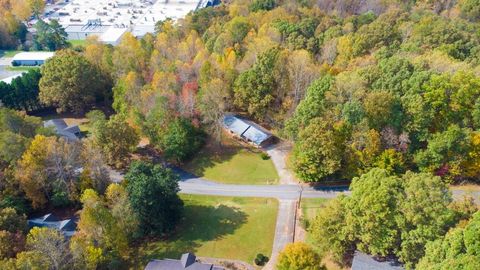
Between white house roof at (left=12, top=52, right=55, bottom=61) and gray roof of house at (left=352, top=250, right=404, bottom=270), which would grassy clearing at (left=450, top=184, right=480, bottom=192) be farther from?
white house roof at (left=12, top=52, right=55, bottom=61)

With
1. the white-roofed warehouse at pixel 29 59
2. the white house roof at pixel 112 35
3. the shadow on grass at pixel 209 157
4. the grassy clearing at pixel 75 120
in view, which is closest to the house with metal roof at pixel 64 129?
the grassy clearing at pixel 75 120

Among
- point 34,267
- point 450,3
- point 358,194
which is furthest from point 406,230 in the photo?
point 450,3

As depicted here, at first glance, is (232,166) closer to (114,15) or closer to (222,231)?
(222,231)

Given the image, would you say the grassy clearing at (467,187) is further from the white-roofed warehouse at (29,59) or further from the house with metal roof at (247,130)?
the white-roofed warehouse at (29,59)

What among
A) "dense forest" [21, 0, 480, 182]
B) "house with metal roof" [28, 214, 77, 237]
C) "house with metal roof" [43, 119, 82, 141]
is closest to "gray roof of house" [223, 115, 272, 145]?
"dense forest" [21, 0, 480, 182]

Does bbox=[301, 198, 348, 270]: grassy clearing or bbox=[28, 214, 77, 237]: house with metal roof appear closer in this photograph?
bbox=[301, 198, 348, 270]: grassy clearing

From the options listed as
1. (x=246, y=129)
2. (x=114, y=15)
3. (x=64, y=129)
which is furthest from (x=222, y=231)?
(x=114, y=15)

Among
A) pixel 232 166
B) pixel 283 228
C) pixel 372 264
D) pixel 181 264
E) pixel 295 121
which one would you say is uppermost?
pixel 295 121
